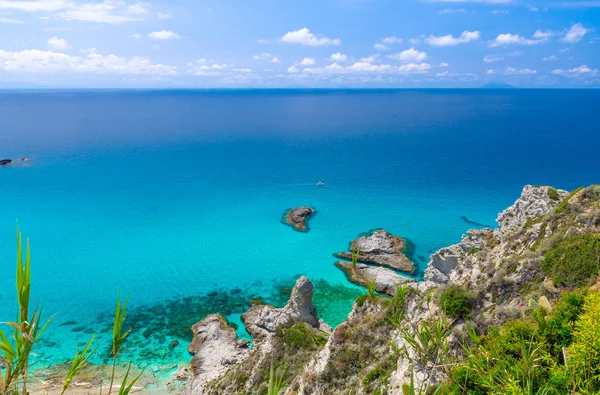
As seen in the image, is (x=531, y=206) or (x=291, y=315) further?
(x=531, y=206)

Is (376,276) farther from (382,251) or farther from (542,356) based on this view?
(542,356)

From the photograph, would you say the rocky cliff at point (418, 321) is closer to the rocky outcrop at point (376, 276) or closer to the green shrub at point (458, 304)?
the green shrub at point (458, 304)

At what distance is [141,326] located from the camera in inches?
1519

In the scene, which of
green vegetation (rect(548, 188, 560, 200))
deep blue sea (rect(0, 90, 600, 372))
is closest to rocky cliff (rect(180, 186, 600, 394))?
green vegetation (rect(548, 188, 560, 200))

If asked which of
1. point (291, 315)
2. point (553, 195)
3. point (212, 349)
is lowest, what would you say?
point (212, 349)

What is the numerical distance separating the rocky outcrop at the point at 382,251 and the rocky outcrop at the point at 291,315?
49.4ft

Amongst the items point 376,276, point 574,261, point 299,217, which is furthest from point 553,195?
point 299,217

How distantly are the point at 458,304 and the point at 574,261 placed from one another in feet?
19.3

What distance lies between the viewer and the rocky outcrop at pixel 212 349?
30.6 meters

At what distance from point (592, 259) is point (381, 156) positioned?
96.6 meters

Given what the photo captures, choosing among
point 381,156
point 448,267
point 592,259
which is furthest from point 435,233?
point 381,156

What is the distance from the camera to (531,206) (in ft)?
103

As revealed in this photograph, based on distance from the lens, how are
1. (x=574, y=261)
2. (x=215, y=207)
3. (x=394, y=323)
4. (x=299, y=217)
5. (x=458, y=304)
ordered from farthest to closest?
(x=215, y=207), (x=299, y=217), (x=458, y=304), (x=574, y=261), (x=394, y=323)

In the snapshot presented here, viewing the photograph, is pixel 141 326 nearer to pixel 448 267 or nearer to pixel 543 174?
pixel 448 267
